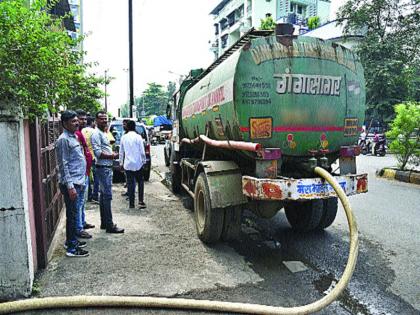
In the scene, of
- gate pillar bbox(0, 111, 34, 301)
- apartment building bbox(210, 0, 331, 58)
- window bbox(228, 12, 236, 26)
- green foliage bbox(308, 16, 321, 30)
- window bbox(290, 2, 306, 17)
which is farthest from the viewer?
window bbox(228, 12, 236, 26)

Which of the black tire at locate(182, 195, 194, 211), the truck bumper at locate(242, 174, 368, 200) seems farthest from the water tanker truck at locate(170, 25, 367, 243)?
the black tire at locate(182, 195, 194, 211)

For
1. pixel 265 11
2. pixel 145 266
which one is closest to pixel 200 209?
pixel 145 266

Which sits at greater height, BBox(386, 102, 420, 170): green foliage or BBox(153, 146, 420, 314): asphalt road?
BBox(386, 102, 420, 170): green foliage

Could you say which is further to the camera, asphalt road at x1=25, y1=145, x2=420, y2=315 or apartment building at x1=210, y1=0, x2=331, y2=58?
apartment building at x1=210, y1=0, x2=331, y2=58

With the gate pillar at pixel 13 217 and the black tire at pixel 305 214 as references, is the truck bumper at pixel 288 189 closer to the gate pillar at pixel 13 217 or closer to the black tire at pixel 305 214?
the black tire at pixel 305 214

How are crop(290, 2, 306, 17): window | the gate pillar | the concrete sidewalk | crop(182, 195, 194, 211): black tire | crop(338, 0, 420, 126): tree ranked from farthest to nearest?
crop(290, 2, 306, 17): window
crop(338, 0, 420, 126): tree
crop(182, 195, 194, 211): black tire
the concrete sidewalk
the gate pillar

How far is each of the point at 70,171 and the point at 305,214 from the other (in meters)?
3.45

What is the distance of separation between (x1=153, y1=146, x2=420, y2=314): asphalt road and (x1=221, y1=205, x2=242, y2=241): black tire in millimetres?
230

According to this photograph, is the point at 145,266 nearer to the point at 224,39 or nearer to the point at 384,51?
the point at 384,51

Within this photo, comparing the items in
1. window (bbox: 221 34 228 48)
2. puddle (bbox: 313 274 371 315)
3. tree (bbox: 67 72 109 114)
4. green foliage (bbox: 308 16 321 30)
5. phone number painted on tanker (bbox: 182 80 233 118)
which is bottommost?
puddle (bbox: 313 274 371 315)

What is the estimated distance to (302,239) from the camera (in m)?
5.65

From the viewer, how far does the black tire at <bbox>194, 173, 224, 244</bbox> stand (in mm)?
4969

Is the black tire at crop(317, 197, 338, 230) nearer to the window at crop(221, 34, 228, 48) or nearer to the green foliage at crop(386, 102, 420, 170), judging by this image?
the green foliage at crop(386, 102, 420, 170)

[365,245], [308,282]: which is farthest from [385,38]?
[308,282]
